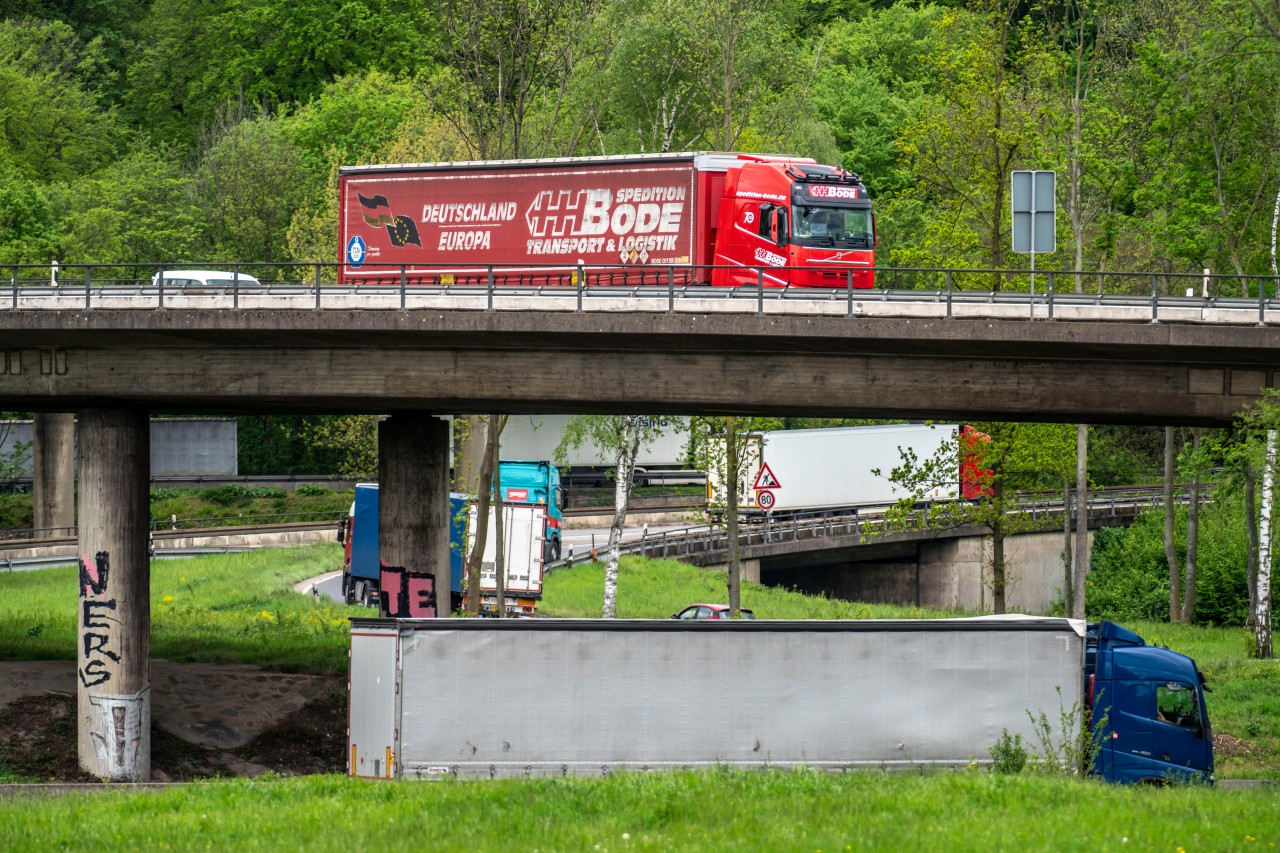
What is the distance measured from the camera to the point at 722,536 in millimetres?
58781

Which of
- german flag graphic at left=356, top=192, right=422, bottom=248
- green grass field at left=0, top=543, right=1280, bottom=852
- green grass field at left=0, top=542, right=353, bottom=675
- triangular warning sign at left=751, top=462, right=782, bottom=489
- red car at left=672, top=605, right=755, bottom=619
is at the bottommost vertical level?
green grass field at left=0, top=542, right=353, bottom=675

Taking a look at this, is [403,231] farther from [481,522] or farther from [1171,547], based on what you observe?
[1171,547]

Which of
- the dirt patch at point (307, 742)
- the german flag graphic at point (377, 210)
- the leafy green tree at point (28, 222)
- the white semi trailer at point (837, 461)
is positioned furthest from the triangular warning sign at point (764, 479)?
the leafy green tree at point (28, 222)

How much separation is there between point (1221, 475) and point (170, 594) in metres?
32.1

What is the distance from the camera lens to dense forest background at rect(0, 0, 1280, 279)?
4078 centimetres

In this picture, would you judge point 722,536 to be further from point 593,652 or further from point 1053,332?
point 593,652

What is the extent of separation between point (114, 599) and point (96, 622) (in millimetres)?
551

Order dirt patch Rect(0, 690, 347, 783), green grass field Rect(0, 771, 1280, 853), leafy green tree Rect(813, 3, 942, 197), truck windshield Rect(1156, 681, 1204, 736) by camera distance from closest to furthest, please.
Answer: green grass field Rect(0, 771, 1280, 853), truck windshield Rect(1156, 681, 1204, 736), dirt patch Rect(0, 690, 347, 783), leafy green tree Rect(813, 3, 942, 197)

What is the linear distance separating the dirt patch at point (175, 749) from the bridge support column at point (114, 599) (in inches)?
20.9

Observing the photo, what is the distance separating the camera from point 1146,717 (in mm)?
22016

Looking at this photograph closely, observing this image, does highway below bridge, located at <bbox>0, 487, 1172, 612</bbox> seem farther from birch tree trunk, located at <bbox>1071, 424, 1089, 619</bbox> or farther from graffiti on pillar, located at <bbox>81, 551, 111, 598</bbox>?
graffiti on pillar, located at <bbox>81, 551, 111, 598</bbox>

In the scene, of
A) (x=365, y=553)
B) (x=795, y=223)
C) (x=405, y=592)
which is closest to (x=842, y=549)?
(x=365, y=553)

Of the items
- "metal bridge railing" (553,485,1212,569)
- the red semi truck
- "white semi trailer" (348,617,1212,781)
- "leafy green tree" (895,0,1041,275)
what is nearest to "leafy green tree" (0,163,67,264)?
"metal bridge railing" (553,485,1212,569)

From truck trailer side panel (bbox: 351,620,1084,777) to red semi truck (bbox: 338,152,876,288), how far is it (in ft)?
42.5
